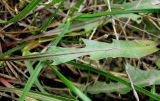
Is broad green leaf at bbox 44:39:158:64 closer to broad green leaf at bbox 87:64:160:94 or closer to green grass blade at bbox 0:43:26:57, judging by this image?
broad green leaf at bbox 87:64:160:94

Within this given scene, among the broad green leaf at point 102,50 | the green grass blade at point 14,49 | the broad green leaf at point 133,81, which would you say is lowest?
the broad green leaf at point 133,81

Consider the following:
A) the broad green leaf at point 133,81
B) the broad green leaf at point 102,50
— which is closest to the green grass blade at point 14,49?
the broad green leaf at point 102,50

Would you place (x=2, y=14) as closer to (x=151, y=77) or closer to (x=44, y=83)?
(x=44, y=83)

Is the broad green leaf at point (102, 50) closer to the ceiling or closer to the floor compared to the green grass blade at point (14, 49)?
closer to the floor

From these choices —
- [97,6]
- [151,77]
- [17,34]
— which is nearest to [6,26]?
[17,34]

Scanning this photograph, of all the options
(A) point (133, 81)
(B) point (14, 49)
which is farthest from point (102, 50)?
(B) point (14, 49)

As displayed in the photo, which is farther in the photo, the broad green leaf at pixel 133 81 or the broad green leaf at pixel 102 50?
the broad green leaf at pixel 133 81

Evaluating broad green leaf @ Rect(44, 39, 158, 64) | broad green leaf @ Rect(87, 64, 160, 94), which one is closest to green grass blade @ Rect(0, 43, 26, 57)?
broad green leaf @ Rect(44, 39, 158, 64)

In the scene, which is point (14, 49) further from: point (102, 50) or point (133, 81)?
point (133, 81)

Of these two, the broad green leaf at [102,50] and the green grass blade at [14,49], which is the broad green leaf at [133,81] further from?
the green grass blade at [14,49]
